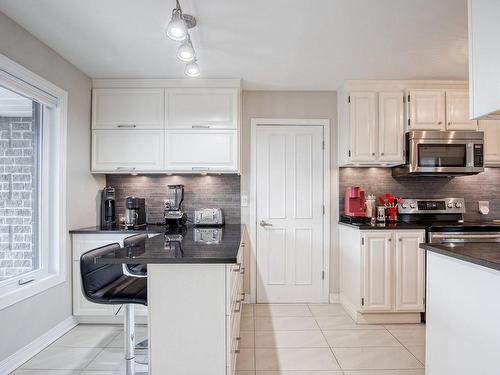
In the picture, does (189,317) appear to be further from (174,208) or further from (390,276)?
(390,276)

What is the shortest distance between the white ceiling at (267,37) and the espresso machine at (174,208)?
120 cm

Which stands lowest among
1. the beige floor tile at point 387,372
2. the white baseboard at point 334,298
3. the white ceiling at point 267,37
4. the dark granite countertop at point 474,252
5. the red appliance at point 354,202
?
the beige floor tile at point 387,372

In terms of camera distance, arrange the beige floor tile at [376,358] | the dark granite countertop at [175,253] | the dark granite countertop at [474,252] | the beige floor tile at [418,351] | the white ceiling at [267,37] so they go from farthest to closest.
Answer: the beige floor tile at [418,351]
the beige floor tile at [376,358]
the white ceiling at [267,37]
the dark granite countertop at [175,253]
the dark granite countertop at [474,252]

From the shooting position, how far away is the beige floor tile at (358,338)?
2582mm

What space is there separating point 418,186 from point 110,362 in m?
3.48

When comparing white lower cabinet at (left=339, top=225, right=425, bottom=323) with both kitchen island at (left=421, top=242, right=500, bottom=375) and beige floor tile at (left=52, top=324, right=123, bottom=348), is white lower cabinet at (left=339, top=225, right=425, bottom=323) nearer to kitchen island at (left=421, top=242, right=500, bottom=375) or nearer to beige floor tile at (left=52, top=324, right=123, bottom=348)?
kitchen island at (left=421, top=242, right=500, bottom=375)

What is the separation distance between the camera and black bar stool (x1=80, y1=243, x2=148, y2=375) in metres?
1.75

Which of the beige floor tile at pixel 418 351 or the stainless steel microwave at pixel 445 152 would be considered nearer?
the beige floor tile at pixel 418 351

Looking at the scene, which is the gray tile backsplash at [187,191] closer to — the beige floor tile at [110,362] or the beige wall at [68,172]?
the beige wall at [68,172]

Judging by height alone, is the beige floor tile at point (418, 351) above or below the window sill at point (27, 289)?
below

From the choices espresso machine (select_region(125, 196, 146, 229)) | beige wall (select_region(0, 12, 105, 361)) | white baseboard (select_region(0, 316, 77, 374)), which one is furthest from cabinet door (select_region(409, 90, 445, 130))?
white baseboard (select_region(0, 316, 77, 374))

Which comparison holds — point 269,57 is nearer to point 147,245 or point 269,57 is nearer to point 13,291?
point 147,245

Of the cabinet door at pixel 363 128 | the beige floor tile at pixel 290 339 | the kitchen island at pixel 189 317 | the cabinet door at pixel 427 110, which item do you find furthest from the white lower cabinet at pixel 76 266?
the cabinet door at pixel 427 110

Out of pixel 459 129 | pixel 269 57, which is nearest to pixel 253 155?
pixel 269 57
